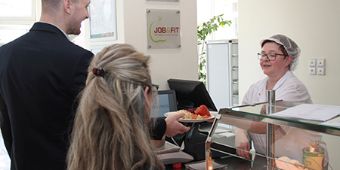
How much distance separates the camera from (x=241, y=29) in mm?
3777

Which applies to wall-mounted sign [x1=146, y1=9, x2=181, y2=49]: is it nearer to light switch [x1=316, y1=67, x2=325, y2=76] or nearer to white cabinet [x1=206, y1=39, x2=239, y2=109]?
light switch [x1=316, y1=67, x2=325, y2=76]

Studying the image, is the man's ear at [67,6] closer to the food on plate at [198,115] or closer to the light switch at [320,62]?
the food on plate at [198,115]

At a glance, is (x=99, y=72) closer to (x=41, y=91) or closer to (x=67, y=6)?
(x=41, y=91)

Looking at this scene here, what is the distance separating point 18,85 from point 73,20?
1.03 ft

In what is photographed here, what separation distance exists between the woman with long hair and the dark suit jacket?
0.32m

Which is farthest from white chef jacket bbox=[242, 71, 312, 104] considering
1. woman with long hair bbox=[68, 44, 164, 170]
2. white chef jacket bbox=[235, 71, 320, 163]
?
woman with long hair bbox=[68, 44, 164, 170]

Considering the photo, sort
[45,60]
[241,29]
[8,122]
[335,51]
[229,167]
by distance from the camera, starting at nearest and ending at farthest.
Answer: [45,60]
[8,122]
[229,167]
[335,51]
[241,29]

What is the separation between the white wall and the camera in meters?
2.88

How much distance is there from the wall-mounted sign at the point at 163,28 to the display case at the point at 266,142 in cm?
82

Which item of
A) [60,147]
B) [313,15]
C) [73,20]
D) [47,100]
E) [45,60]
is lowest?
[60,147]

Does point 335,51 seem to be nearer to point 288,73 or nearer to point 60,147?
point 288,73

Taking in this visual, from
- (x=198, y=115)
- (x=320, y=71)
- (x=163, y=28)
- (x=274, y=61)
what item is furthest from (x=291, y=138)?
(x=320, y=71)

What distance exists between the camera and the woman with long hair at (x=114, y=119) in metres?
0.89

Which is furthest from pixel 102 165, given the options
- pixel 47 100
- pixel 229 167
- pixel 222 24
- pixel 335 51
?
pixel 222 24
